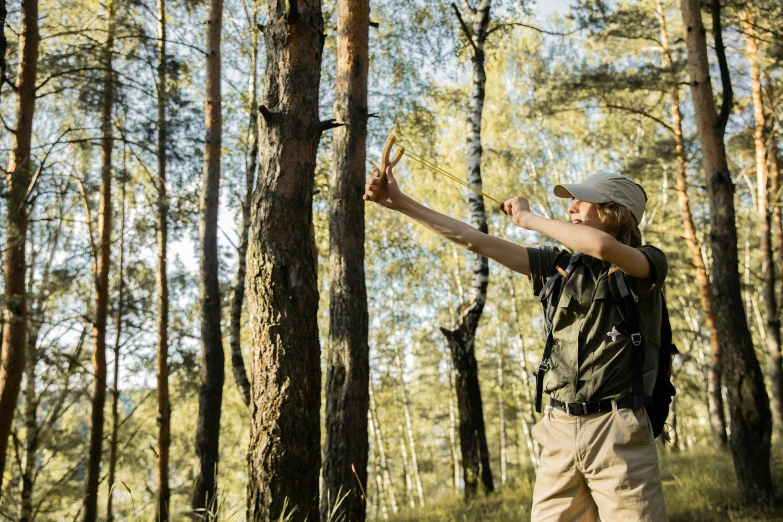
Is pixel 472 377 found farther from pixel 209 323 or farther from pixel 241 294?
pixel 241 294

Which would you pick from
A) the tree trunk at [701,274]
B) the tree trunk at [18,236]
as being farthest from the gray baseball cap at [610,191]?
the tree trunk at [701,274]

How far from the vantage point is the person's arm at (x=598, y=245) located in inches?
95.7

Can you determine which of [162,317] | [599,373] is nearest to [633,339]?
[599,373]

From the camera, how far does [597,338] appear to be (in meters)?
2.57

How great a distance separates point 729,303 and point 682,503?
223cm

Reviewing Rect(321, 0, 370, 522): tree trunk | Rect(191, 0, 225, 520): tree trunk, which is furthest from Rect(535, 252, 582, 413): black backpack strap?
Rect(191, 0, 225, 520): tree trunk

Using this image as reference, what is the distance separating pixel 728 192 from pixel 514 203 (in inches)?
221

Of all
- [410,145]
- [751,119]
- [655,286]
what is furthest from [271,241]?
[751,119]

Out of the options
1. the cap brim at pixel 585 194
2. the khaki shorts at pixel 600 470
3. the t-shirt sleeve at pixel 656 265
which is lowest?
the khaki shorts at pixel 600 470

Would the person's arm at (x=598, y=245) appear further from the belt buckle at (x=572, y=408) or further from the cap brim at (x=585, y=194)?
the belt buckle at (x=572, y=408)

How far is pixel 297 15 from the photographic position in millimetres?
4098

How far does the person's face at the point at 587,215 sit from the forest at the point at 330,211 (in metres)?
0.77

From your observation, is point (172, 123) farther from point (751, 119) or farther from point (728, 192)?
point (751, 119)

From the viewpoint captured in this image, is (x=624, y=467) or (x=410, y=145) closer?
(x=624, y=467)
